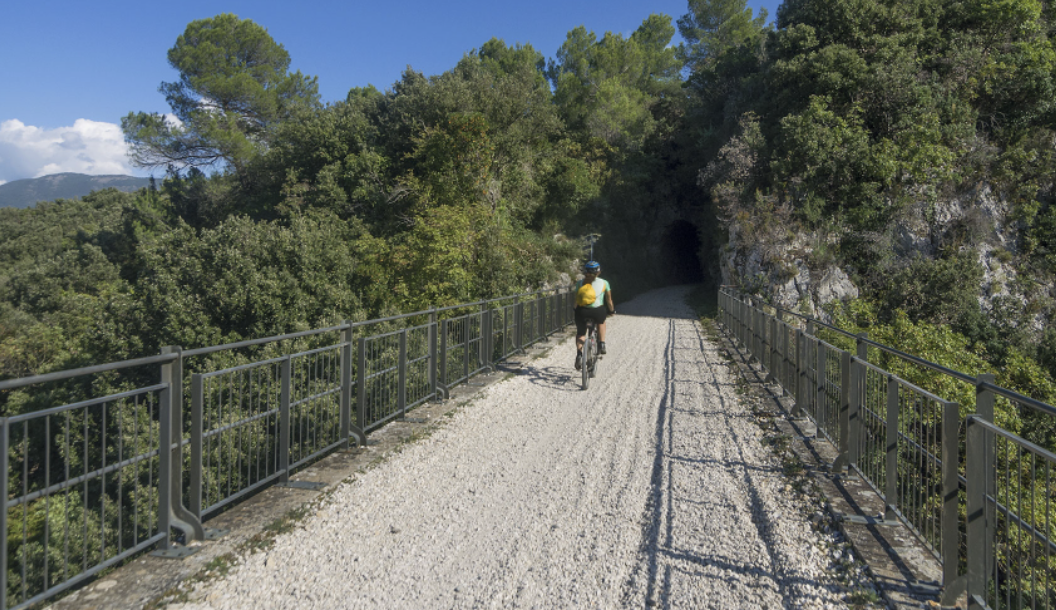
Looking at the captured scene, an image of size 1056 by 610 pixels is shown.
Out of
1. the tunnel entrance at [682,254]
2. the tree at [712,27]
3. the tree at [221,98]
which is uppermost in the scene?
the tree at [712,27]

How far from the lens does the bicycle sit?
8.63 m

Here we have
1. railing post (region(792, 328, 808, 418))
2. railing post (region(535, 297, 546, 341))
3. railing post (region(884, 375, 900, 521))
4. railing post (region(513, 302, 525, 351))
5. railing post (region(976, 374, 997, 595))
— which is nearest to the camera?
railing post (region(976, 374, 997, 595))

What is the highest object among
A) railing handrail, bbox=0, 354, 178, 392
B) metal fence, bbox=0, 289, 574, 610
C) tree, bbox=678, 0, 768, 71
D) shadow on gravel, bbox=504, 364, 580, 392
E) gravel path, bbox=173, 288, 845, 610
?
tree, bbox=678, 0, 768, 71

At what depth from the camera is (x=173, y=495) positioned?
358 centimetres

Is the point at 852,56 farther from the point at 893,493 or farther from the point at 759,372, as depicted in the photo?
the point at 893,493

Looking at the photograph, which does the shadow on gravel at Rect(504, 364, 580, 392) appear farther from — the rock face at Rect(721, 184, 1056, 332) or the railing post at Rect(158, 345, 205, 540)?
the rock face at Rect(721, 184, 1056, 332)

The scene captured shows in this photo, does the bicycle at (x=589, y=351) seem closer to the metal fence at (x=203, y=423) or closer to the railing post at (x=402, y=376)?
the metal fence at (x=203, y=423)

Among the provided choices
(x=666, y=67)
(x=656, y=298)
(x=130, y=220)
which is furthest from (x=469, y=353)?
(x=666, y=67)

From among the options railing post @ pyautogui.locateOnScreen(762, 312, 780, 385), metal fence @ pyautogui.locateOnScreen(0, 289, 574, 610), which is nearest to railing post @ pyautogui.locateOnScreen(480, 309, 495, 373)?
metal fence @ pyautogui.locateOnScreen(0, 289, 574, 610)

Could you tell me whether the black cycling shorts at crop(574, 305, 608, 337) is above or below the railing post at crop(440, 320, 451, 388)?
above

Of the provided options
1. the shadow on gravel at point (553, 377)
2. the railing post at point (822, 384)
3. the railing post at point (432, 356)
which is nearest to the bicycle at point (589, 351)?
the shadow on gravel at point (553, 377)

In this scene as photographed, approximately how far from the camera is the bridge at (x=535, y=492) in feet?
9.54

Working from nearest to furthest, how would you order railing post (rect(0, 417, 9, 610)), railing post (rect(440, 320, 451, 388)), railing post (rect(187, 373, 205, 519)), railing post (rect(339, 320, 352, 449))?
railing post (rect(0, 417, 9, 610)) → railing post (rect(187, 373, 205, 519)) → railing post (rect(339, 320, 352, 449)) → railing post (rect(440, 320, 451, 388))

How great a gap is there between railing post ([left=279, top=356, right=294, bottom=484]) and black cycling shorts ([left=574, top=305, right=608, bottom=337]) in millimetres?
4691
